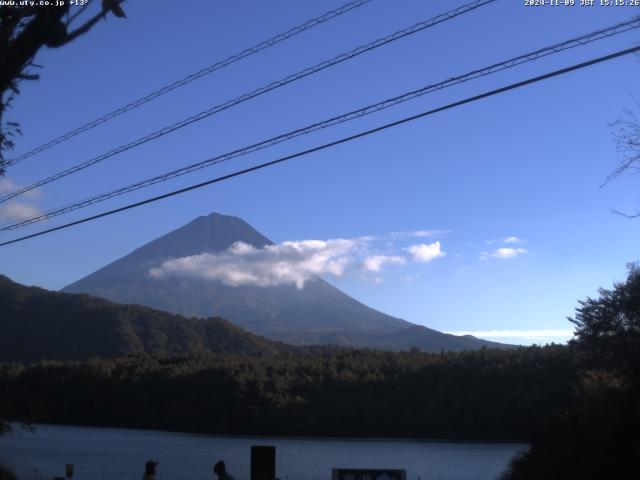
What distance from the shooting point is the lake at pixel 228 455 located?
3422 cm

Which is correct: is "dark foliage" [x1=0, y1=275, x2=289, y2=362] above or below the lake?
above

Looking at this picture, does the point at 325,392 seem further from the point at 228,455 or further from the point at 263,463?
the point at 263,463

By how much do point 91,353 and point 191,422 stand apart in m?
22.9

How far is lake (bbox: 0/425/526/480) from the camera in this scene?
1347 inches

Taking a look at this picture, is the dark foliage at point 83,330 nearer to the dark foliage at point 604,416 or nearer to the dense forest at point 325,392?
the dense forest at point 325,392

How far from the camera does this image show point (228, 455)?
140ft

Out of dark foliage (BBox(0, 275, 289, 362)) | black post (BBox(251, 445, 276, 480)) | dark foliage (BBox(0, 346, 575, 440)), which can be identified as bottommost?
black post (BBox(251, 445, 276, 480))

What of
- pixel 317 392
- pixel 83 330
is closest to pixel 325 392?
pixel 317 392

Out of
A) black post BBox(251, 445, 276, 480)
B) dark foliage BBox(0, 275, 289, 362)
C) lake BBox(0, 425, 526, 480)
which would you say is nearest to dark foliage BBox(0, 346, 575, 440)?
lake BBox(0, 425, 526, 480)

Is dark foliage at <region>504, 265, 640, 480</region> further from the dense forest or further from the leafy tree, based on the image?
the leafy tree

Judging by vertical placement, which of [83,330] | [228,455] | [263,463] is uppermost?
[83,330]

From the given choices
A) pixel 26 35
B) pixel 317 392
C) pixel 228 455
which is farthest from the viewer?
pixel 317 392

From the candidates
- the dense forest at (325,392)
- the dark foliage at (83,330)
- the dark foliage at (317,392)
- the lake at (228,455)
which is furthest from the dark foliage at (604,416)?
the dark foliage at (83,330)

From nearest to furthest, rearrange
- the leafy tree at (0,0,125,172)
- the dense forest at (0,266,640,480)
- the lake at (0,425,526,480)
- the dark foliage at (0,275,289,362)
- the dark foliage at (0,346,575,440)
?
the leafy tree at (0,0,125,172), the lake at (0,425,526,480), the dense forest at (0,266,640,480), the dark foliage at (0,346,575,440), the dark foliage at (0,275,289,362)
